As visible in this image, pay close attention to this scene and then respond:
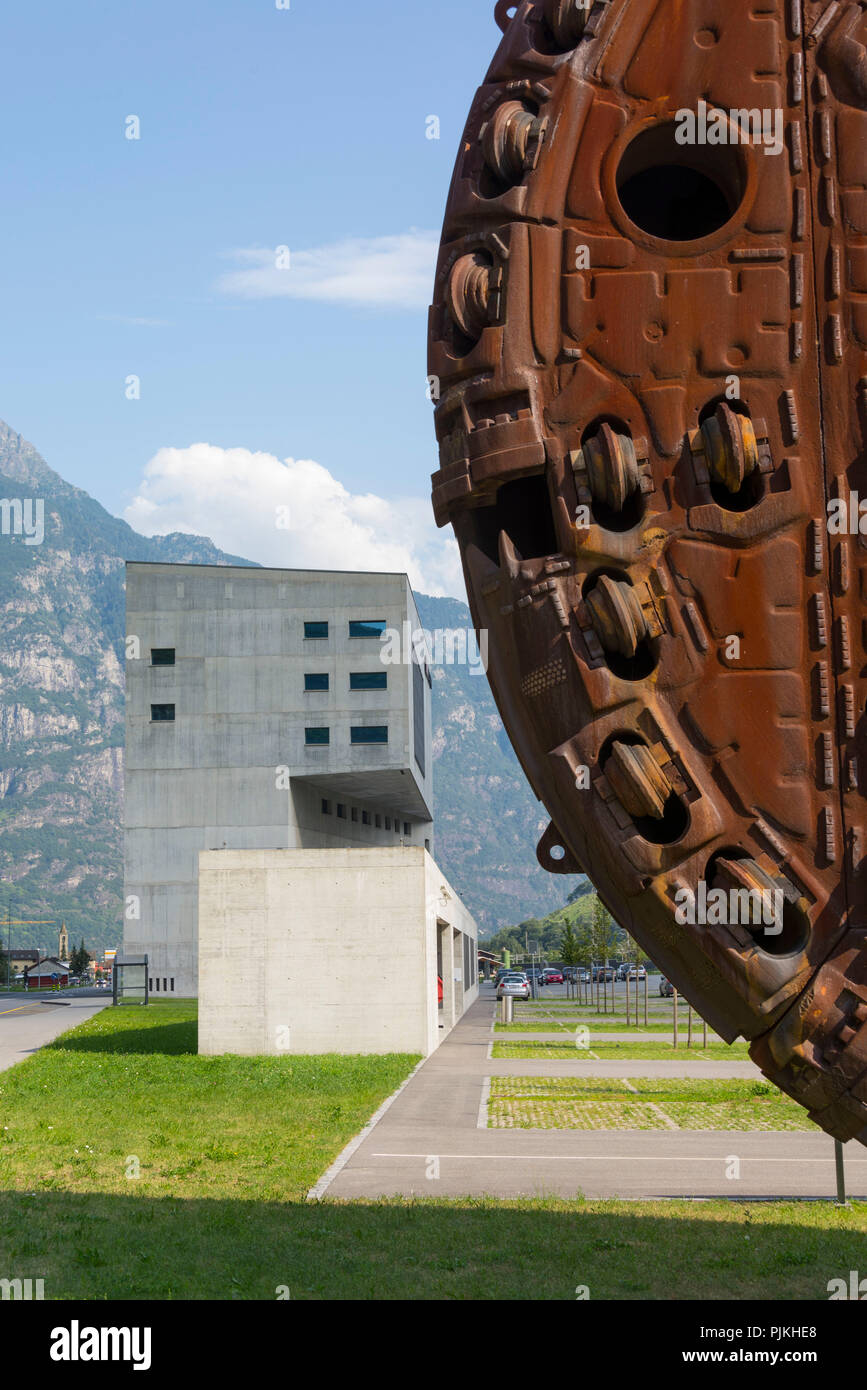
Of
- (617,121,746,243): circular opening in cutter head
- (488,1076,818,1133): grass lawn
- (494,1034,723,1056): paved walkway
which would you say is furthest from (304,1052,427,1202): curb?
(494,1034,723,1056): paved walkway

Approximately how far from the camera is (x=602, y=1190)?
1498 cm

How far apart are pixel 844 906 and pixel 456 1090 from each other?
849 inches

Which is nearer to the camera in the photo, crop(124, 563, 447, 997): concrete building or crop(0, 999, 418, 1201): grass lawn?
crop(0, 999, 418, 1201): grass lawn

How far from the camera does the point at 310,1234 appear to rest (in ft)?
39.8

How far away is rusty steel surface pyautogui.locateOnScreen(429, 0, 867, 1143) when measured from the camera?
5.53 m

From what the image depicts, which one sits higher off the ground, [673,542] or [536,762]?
[673,542]

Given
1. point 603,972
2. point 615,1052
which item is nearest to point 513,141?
point 615,1052

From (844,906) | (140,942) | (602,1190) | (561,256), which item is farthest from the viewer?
(140,942)

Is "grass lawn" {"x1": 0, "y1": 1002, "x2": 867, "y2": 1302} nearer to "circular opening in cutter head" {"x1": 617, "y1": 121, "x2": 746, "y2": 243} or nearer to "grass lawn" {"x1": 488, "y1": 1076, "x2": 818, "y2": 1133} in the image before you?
"grass lawn" {"x1": 488, "y1": 1076, "x2": 818, "y2": 1133}

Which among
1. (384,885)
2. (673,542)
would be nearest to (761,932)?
(673,542)

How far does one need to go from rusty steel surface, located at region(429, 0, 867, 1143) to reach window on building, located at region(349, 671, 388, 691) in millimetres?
56817

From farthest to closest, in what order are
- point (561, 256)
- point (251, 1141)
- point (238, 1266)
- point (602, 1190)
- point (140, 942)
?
point (140, 942)
point (251, 1141)
point (602, 1190)
point (238, 1266)
point (561, 256)

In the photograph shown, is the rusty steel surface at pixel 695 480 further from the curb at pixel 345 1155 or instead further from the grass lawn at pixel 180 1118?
the grass lawn at pixel 180 1118

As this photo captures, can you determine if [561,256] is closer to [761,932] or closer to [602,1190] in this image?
[761,932]
